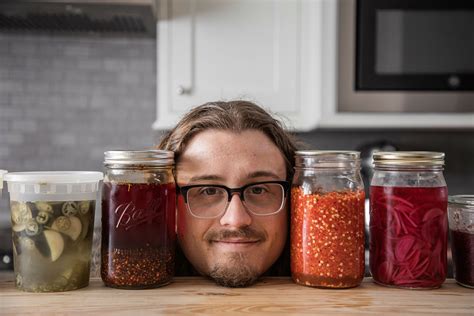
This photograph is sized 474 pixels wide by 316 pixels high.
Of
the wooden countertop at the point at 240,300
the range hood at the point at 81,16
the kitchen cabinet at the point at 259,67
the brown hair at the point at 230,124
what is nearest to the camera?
the wooden countertop at the point at 240,300

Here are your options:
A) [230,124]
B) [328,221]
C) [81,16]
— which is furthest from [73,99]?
[328,221]

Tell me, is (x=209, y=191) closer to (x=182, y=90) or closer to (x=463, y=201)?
(x=463, y=201)

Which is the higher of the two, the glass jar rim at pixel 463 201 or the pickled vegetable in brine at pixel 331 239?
the glass jar rim at pixel 463 201

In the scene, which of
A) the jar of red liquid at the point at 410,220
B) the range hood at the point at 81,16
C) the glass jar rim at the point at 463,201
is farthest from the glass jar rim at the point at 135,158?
the range hood at the point at 81,16

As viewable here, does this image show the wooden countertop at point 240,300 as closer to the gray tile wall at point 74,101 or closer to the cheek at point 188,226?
the cheek at point 188,226

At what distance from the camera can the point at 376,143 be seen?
251 cm

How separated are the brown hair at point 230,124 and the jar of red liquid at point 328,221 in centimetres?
13

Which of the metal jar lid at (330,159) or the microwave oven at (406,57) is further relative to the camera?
the microwave oven at (406,57)

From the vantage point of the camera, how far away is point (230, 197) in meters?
0.81

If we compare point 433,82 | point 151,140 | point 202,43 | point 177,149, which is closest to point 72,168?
point 151,140

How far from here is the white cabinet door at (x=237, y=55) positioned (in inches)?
86.4

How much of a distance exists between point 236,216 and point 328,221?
13 centimetres

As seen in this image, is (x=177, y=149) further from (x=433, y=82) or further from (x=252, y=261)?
(x=433, y=82)

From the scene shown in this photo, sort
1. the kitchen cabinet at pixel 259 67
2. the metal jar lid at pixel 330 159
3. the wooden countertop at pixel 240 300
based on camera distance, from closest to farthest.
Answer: the wooden countertop at pixel 240 300
the metal jar lid at pixel 330 159
the kitchen cabinet at pixel 259 67
